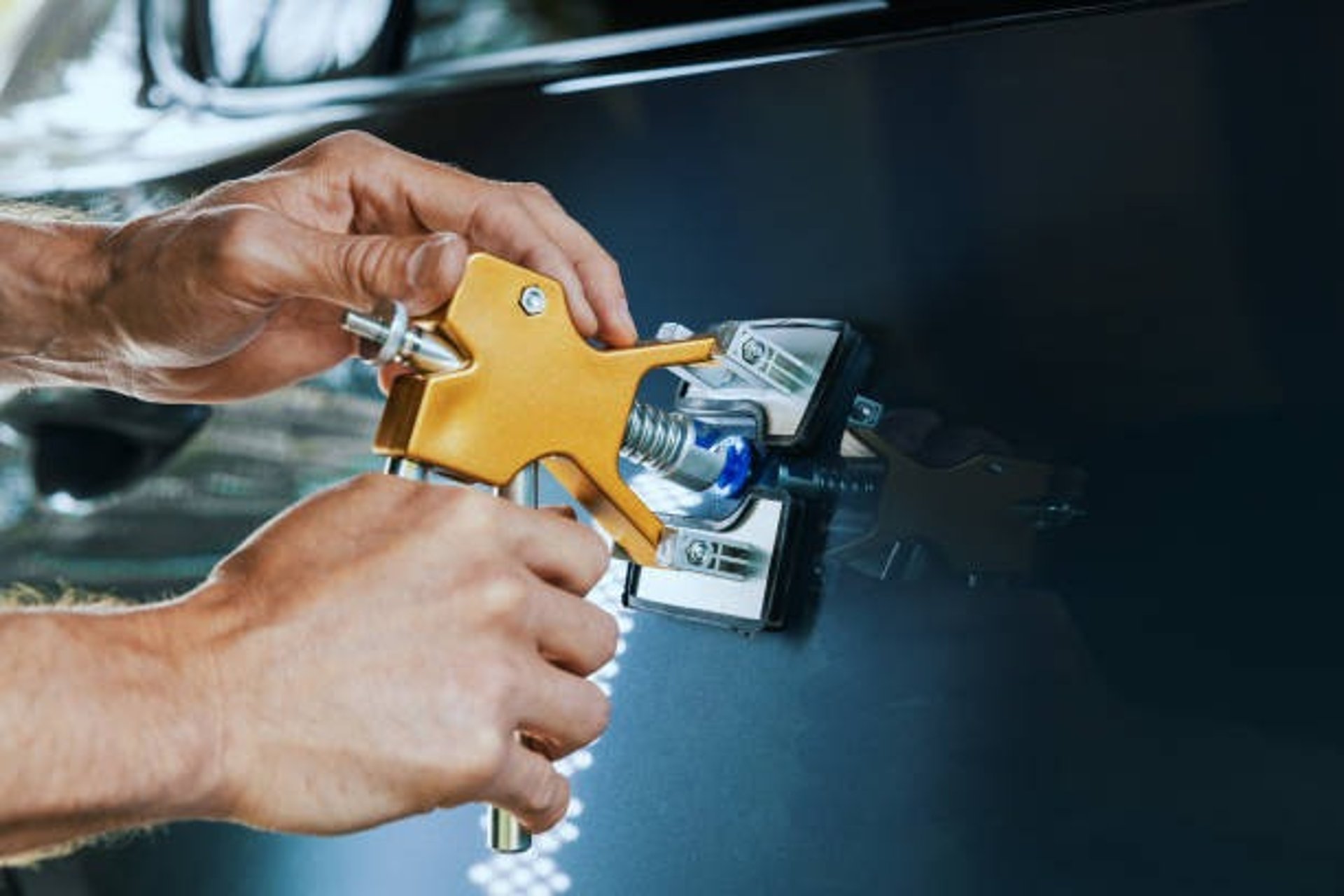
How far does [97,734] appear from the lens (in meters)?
0.57

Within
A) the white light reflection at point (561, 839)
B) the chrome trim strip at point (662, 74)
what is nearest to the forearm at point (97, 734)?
the white light reflection at point (561, 839)

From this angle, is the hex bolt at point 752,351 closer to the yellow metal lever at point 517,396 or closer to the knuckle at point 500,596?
the yellow metal lever at point 517,396

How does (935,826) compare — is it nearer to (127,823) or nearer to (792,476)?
(792,476)

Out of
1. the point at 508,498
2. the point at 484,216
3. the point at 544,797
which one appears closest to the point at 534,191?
the point at 484,216

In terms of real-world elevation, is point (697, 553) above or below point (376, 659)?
above

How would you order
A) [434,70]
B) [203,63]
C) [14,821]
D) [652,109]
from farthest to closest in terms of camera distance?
1. [203,63]
2. [434,70]
3. [652,109]
4. [14,821]

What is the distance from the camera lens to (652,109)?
3.01ft

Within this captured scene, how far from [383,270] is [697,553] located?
24 centimetres

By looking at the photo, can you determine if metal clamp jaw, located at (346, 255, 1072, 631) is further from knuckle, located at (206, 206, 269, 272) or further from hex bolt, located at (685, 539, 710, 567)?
knuckle, located at (206, 206, 269, 272)

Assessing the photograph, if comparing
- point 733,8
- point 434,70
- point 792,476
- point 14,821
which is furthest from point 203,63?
point 14,821

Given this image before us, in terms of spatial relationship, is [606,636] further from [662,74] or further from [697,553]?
[662,74]

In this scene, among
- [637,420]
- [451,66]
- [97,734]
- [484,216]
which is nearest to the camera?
[97,734]

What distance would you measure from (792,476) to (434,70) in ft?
1.42

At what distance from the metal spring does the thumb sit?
115 mm
